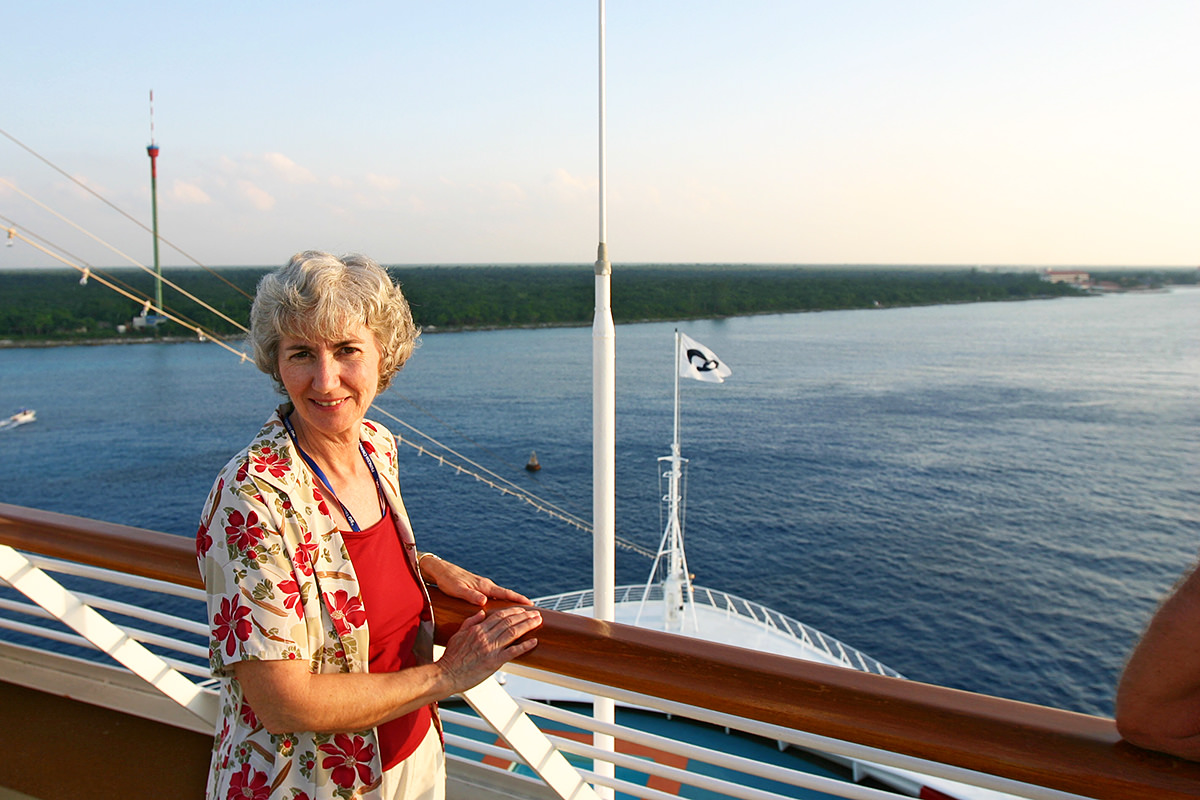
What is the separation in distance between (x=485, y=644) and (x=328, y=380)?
1.20ft

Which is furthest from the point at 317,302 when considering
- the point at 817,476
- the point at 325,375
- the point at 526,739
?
the point at 817,476

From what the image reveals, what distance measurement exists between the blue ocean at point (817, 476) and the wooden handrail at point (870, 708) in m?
14.5

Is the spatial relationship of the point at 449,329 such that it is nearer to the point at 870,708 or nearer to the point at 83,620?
the point at 83,620

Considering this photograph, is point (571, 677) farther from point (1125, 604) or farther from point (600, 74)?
point (1125, 604)

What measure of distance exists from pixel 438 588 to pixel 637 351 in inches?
2082

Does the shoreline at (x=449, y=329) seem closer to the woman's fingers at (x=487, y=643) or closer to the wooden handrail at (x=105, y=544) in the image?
the wooden handrail at (x=105, y=544)

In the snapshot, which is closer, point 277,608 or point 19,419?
point 277,608

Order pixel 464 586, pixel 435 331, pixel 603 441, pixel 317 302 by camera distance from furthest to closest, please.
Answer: pixel 435 331
pixel 603 441
pixel 464 586
pixel 317 302

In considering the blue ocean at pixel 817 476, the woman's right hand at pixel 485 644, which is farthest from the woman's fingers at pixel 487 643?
the blue ocean at pixel 817 476

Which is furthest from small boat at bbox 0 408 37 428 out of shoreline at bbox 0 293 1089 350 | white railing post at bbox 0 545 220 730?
white railing post at bbox 0 545 220 730

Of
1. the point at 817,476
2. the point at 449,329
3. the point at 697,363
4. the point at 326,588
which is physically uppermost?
the point at 449,329

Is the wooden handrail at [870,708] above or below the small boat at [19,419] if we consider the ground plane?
above

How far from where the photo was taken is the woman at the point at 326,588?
0.78 meters

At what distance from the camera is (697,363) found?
1053cm
